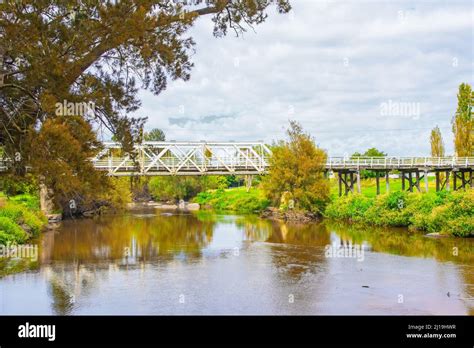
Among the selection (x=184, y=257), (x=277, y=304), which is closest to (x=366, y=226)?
(x=184, y=257)

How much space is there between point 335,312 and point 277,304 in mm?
1988

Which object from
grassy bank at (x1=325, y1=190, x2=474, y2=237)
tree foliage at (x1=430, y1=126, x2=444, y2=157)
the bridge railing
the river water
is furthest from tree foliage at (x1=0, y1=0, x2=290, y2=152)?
tree foliage at (x1=430, y1=126, x2=444, y2=157)

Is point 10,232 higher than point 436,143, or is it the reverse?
point 436,143

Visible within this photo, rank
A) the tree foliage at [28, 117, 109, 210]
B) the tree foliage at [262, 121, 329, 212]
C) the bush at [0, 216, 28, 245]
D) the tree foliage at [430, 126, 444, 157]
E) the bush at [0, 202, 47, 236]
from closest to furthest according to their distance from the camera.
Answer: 1. the tree foliage at [28, 117, 109, 210]
2. the bush at [0, 216, 28, 245]
3. the bush at [0, 202, 47, 236]
4. the tree foliage at [262, 121, 329, 212]
5. the tree foliage at [430, 126, 444, 157]

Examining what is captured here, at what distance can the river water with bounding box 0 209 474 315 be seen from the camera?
17.9m

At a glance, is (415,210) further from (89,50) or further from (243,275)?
(89,50)

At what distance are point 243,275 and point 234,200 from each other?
172ft

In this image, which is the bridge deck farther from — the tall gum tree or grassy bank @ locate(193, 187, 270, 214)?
the tall gum tree

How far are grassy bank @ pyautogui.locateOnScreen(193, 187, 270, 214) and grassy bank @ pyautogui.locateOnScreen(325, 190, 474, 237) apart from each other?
Answer: 14006 millimetres

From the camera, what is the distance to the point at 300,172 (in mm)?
54562

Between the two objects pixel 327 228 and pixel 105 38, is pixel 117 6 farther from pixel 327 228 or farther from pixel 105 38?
pixel 327 228

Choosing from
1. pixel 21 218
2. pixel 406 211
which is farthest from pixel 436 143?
pixel 21 218
